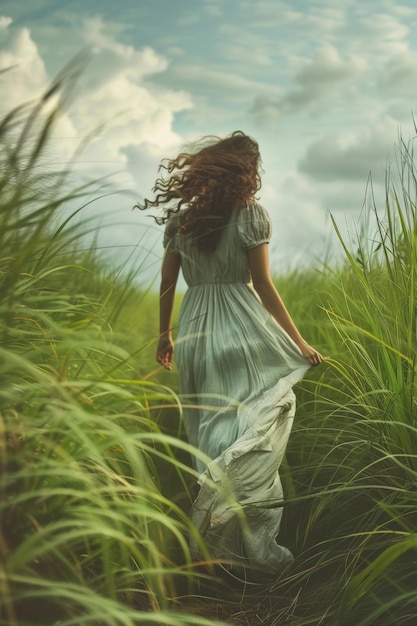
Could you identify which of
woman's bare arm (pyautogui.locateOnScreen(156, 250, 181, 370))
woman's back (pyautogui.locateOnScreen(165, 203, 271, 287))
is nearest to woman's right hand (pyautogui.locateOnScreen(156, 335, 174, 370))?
woman's bare arm (pyautogui.locateOnScreen(156, 250, 181, 370))

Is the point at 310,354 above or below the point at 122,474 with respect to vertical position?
above

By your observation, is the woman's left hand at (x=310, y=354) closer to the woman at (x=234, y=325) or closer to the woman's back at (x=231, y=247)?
the woman at (x=234, y=325)

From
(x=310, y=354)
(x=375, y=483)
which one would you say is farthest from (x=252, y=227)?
(x=375, y=483)

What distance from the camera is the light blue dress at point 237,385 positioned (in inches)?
112

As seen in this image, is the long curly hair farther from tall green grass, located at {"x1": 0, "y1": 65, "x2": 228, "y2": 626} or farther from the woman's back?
tall green grass, located at {"x1": 0, "y1": 65, "x2": 228, "y2": 626}

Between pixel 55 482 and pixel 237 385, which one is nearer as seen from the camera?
pixel 55 482

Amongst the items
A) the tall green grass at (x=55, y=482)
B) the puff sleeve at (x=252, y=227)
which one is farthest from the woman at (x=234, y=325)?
the tall green grass at (x=55, y=482)

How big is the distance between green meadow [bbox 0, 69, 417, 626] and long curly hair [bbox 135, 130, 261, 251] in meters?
0.59

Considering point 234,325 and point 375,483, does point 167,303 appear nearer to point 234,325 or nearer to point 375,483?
point 234,325

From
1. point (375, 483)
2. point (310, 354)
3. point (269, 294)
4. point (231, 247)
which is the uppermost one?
point (231, 247)

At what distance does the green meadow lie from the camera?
4.52 feet

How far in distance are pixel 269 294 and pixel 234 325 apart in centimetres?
21

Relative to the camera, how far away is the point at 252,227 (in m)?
3.19

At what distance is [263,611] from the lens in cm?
256
